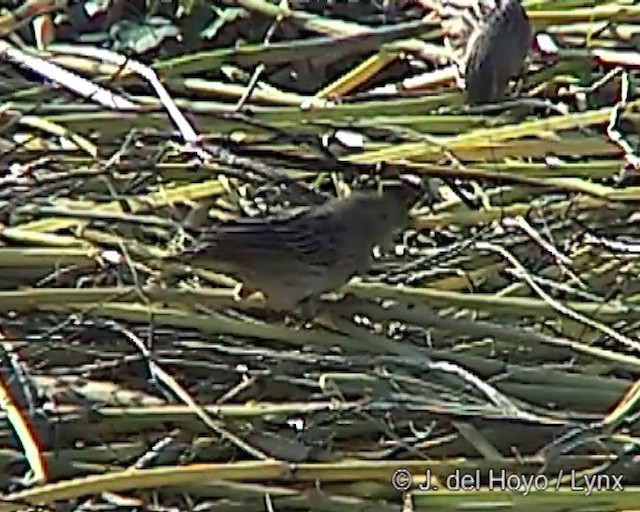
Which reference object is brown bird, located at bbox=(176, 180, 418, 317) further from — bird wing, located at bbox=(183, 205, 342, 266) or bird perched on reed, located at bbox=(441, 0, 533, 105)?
bird perched on reed, located at bbox=(441, 0, 533, 105)

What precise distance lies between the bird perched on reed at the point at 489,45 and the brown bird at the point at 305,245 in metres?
0.37

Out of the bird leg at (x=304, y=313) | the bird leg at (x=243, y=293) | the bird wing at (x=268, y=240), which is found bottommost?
the bird leg at (x=304, y=313)

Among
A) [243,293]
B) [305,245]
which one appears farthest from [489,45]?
[243,293]

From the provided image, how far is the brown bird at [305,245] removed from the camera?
1.76 meters

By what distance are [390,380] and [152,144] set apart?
58 centimetres

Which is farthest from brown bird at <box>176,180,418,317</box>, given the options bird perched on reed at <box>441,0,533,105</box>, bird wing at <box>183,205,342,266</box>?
bird perched on reed at <box>441,0,533,105</box>

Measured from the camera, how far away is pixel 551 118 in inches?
82.2

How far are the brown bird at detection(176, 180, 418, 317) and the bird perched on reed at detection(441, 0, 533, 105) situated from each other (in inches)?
14.7

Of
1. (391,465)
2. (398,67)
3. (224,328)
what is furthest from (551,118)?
(391,465)

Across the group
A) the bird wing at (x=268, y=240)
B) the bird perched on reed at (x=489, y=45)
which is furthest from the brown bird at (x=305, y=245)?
the bird perched on reed at (x=489, y=45)

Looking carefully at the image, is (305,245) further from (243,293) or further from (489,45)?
(489,45)

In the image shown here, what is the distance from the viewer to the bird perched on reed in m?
2.27

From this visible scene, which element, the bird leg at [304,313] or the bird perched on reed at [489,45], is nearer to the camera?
the bird leg at [304,313]

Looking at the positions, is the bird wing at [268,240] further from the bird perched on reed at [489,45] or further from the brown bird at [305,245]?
the bird perched on reed at [489,45]
